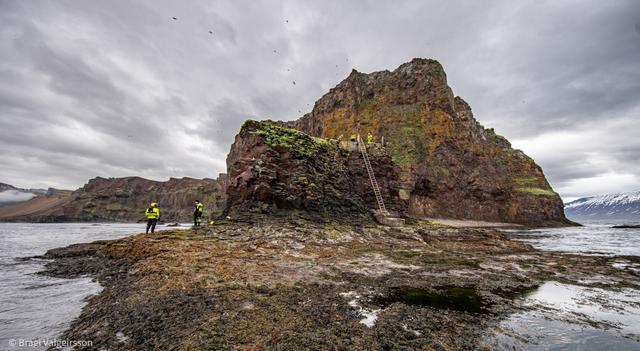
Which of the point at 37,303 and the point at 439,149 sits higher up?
the point at 439,149

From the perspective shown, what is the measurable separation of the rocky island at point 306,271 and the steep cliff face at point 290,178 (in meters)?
0.07

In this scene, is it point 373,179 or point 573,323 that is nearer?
point 573,323

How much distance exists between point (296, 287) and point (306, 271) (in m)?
1.57

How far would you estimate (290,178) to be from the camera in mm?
14297

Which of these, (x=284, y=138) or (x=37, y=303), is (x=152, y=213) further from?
(x=37, y=303)

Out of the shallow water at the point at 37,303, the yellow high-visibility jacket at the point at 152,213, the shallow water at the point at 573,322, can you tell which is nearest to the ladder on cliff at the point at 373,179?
the shallow water at the point at 573,322

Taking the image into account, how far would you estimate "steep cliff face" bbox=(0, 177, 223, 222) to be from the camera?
12547 cm

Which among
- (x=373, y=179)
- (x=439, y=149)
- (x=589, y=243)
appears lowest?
(x=589, y=243)

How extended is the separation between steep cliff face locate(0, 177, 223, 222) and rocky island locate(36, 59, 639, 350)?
98009 millimetres

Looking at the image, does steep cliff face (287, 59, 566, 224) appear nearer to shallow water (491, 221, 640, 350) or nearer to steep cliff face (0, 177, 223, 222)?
shallow water (491, 221, 640, 350)

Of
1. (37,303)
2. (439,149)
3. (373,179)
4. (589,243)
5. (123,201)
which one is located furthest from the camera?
(123,201)

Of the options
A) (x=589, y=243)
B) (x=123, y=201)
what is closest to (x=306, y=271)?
(x=589, y=243)

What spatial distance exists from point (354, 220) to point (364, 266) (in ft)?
21.6

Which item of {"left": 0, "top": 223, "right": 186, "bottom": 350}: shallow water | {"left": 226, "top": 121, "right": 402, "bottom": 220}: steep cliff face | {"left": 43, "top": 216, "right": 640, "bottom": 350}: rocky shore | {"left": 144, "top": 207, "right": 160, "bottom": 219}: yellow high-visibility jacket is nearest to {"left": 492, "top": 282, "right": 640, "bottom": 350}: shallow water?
{"left": 43, "top": 216, "right": 640, "bottom": 350}: rocky shore
